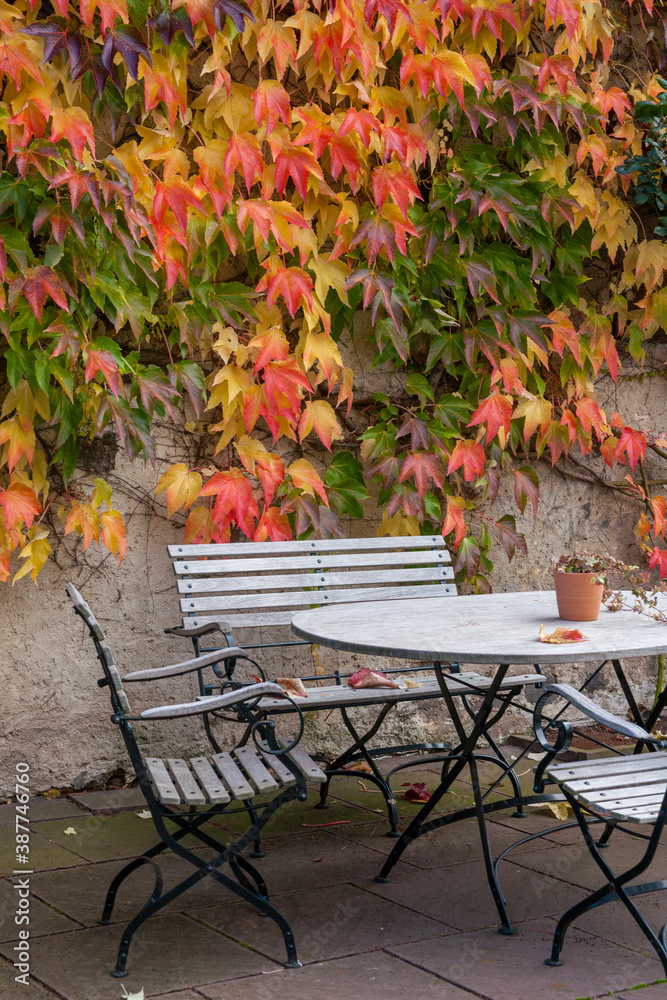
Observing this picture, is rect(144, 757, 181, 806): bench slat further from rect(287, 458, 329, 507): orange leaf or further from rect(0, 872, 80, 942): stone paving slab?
rect(287, 458, 329, 507): orange leaf

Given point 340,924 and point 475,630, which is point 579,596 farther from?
point 340,924

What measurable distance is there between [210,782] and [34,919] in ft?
2.10

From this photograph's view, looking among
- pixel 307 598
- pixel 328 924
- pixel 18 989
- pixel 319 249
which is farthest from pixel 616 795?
pixel 319 249

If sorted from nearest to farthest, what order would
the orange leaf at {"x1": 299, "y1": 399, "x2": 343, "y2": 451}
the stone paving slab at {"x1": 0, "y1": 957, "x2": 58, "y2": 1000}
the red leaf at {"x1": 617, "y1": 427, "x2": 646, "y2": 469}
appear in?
the stone paving slab at {"x1": 0, "y1": 957, "x2": 58, "y2": 1000}, the orange leaf at {"x1": 299, "y1": 399, "x2": 343, "y2": 451}, the red leaf at {"x1": 617, "y1": 427, "x2": 646, "y2": 469}

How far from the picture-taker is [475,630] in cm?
266

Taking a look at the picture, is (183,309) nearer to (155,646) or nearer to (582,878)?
(155,646)

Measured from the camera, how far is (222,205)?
348 cm

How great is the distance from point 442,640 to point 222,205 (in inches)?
71.3

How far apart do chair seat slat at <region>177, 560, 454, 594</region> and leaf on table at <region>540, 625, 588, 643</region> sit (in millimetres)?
1222

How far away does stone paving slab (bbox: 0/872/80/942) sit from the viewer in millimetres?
2455

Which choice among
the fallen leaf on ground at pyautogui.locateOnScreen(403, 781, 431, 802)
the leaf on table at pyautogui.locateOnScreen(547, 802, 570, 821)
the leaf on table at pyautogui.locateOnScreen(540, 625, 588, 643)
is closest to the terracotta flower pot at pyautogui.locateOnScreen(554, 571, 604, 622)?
the leaf on table at pyautogui.locateOnScreen(540, 625, 588, 643)

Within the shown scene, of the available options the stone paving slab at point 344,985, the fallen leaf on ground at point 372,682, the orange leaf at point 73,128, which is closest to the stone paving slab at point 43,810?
the fallen leaf on ground at point 372,682

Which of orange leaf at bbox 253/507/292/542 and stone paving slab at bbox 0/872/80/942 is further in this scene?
orange leaf at bbox 253/507/292/542

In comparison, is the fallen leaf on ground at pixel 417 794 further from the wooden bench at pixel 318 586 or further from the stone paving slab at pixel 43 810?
the stone paving slab at pixel 43 810
